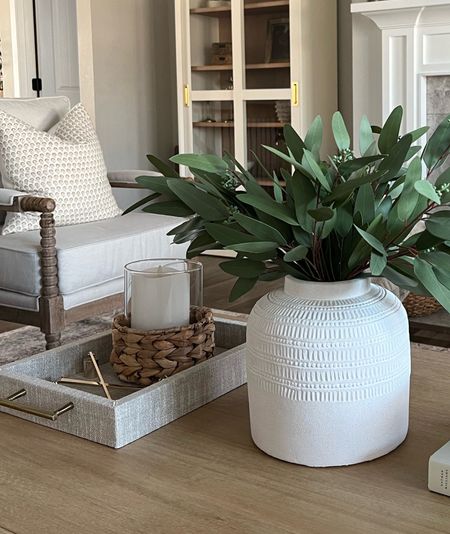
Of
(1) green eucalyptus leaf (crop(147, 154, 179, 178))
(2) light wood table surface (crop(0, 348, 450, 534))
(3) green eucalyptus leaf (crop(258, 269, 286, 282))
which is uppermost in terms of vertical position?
(1) green eucalyptus leaf (crop(147, 154, 179, 178))

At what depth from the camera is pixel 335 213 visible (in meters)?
1.10

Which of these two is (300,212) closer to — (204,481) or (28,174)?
(204,481)

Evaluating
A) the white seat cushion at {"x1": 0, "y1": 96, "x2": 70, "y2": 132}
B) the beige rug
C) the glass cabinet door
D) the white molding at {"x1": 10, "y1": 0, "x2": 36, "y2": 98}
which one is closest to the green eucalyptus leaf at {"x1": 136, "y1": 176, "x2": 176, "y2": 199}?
the beige rug

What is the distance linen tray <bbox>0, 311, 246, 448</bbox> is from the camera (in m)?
1.24

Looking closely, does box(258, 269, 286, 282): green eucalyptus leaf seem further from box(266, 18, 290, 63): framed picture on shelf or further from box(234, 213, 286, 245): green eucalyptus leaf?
box(266, 18, 290, 63): framed picture on shelf

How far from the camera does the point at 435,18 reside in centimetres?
428

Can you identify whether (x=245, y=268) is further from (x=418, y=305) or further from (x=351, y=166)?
(x=418, y=305)

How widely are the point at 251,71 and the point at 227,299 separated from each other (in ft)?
5.12

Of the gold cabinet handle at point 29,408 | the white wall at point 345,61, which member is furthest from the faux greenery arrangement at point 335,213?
the white wall at point 345,61

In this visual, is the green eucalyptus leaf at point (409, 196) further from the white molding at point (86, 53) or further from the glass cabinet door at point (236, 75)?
the white molding at point (86, 53)

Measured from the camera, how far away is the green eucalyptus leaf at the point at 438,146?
1.15 m

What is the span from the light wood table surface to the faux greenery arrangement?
240 millimetres

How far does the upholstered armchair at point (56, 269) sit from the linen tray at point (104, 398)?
140 cm

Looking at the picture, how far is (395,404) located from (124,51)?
4.84 metres
